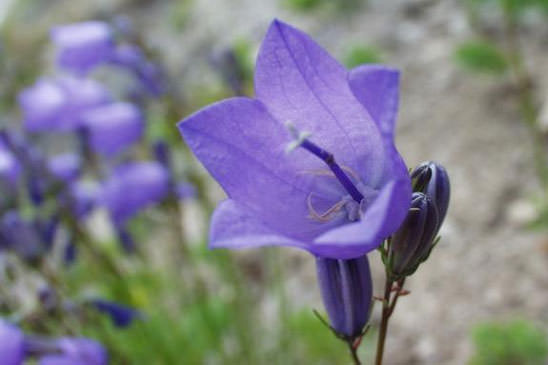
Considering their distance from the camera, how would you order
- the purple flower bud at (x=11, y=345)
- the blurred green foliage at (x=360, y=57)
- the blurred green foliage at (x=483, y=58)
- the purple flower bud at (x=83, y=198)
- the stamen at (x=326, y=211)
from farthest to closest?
the blurred green foliage at (x=360, y=57)
the blurred green foliage at (x=483, y=58)
the purple flower bud at (x=83, y=198)
the purple flower bud at (x=11, y=345)
the stamen at (x=326, y=211)

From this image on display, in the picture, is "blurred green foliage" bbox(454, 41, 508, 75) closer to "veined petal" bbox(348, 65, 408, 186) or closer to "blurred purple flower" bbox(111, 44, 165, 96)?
"blurred purple flower" bbox(111, 44, 165, 96)

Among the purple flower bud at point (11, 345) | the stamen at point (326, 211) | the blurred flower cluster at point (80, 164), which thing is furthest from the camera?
the blurred flower cluster at point (80, 164)

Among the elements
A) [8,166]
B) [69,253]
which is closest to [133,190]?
[69,253]

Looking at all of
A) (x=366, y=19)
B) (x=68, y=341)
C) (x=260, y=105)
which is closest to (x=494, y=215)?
(x=68, y=341)

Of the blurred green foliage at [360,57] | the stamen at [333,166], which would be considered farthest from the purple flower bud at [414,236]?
the blurred green foliage at [360,57]

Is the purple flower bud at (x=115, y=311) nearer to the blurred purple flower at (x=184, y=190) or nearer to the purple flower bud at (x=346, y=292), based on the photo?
the blurred purple flower at (x=184, y=190)

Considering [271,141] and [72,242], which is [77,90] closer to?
[72,242]
